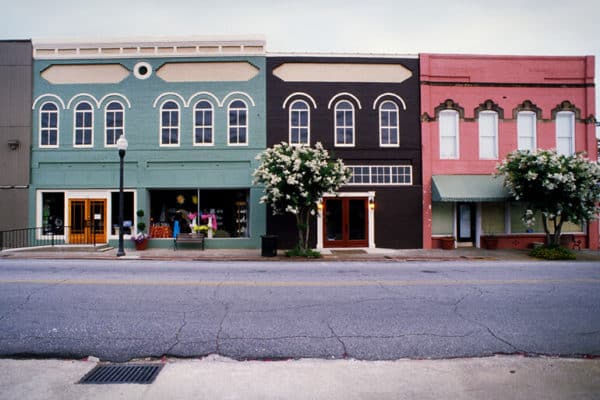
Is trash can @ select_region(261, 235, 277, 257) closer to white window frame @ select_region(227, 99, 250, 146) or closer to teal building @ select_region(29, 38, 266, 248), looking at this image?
teal building @ select_region(29, 38, 266, 248)

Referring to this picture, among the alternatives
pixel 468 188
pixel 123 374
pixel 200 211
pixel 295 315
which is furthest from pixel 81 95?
pixel 468 188

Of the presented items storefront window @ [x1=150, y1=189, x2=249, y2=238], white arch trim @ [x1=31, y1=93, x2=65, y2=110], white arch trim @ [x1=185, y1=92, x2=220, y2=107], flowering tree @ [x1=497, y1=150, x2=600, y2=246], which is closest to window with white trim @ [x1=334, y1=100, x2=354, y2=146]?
storefront window @ [x1=150, y1=189, x2=249, y2=238]

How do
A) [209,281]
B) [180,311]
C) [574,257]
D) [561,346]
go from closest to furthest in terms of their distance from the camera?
[561,346]
[180,311]
[209,281]
[574,257]

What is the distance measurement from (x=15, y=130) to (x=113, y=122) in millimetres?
4678

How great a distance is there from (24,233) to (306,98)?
15035 millimetres

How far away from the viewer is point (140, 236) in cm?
1880

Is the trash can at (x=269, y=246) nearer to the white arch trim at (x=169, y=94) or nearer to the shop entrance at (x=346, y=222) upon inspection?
the shop entrance at (x=346, y=222)

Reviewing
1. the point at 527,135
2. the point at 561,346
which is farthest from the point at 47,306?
the point at 527,135

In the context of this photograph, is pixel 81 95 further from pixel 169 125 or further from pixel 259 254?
pixel 259 254

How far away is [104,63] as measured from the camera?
19.9 meters

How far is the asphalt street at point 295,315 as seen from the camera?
18.0ft

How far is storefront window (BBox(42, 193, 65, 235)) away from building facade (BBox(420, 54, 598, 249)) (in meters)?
17.7

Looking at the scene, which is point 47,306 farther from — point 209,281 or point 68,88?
point 68,88

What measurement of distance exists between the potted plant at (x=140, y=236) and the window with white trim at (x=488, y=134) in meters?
16.8
